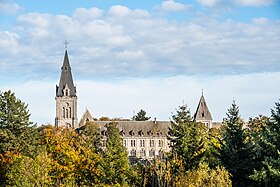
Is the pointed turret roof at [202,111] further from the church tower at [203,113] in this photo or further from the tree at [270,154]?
the tree at [270,154]

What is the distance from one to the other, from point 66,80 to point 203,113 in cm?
2843

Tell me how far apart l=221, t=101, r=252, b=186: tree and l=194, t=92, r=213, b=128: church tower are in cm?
7641

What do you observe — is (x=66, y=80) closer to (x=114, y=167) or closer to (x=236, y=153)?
(x=114, y=167)

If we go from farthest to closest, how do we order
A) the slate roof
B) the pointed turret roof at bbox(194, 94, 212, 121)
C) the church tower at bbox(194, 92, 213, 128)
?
the pointed turret roof at bbox(194, 94, 212, 121) → the church tower at bbox(194, 92, 213, 128) → the slate roof

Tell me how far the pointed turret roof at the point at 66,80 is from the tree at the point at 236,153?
77959 mm

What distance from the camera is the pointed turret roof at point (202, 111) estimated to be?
376 ft

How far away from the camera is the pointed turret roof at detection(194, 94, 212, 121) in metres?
115

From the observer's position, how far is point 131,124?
357 ft

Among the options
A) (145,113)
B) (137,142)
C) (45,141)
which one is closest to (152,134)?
(137,142)

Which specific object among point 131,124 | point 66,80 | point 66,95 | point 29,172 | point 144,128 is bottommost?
point 29,172

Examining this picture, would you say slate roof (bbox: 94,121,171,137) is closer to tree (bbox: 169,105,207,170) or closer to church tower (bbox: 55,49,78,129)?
church tower (bbox: 55,49,78,129)

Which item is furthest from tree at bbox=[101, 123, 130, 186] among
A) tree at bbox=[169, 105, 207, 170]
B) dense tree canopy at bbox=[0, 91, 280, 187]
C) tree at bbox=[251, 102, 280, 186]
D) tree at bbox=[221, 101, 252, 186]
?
tree at bbox=[251, 102, 280, 186]

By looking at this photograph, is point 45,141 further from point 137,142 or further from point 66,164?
point 137,142

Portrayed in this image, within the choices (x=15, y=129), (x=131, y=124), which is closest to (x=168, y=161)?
(x=15, y=129)
